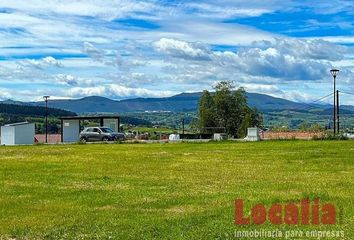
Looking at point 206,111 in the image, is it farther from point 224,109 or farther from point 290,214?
point 290,214

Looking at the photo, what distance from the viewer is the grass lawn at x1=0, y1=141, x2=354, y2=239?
10.3m

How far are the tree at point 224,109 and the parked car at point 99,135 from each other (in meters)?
31.9

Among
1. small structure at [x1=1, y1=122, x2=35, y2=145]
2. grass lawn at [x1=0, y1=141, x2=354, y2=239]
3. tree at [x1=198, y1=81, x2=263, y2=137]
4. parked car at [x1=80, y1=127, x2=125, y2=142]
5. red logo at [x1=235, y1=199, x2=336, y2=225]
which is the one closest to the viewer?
grass lawn at [x1=0, y1=141, x2=354, y2=239]

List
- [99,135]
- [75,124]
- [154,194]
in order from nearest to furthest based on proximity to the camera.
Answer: [154,194]
[99,135]
[75,124]

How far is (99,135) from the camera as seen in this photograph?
59719 mm

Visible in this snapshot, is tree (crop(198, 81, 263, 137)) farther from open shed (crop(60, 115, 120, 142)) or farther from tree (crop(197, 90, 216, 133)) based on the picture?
open shed (crop(60, 115, 120, 142))

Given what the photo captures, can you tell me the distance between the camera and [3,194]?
1488 cm

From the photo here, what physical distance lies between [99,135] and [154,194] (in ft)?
150

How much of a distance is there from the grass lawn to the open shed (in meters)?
45.2

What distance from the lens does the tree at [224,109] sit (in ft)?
300

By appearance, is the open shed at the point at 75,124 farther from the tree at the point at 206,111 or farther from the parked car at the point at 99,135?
the tree at the point at 206,111

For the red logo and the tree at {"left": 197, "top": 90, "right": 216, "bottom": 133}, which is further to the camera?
the tree at {"left": 197, "top": 90, "right": 216, "bottom": 133}

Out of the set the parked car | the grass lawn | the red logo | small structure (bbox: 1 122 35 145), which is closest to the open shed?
the parked car

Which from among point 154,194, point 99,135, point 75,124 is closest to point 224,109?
point 75,124
